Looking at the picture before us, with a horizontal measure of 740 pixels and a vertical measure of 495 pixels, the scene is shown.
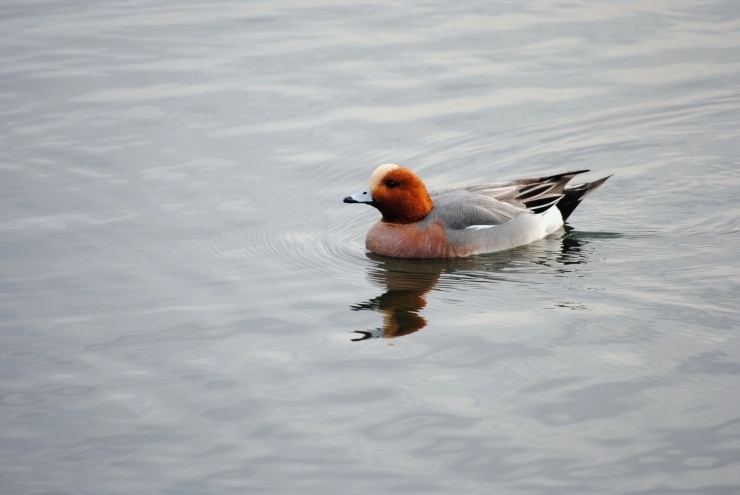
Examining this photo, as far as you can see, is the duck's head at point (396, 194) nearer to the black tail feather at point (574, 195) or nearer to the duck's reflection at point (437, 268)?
the duck's reflection at point (437, 268)

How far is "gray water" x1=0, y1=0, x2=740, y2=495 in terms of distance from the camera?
618cm

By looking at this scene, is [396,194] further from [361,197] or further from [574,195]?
[574,195]

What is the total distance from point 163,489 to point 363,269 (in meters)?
3.88

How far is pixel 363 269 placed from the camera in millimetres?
9430

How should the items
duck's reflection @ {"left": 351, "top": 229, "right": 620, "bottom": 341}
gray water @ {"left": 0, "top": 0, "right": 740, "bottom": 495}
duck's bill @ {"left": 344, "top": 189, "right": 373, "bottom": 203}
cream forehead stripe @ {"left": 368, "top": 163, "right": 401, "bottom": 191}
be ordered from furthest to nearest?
cream forehead stripe @ {"left": 368, "top": 163, "right": 401, "bottom": 191}
duck's bill @ {"left": 344, "top": 189, "right": 373, "bottom": 203}
duck's reflection @ {"left": 351, "top": 229, "right": 620, "bottom": 341}
gray water @ {"left": 0, "top": 0, "right": 740, "bottom": 495}

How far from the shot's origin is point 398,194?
32.1 ft

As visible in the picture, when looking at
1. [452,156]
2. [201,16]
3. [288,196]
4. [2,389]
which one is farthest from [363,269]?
[201,16]

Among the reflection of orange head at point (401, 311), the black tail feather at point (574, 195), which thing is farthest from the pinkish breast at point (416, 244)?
the black tail feather at point (574, 195)

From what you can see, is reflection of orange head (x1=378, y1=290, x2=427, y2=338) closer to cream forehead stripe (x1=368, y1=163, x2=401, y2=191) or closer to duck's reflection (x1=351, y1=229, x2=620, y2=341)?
duck's reflection (x1=351, y1=229, x2=620, y2=341)

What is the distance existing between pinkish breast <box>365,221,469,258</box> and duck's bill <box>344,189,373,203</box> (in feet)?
1.27

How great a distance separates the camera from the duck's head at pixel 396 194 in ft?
31.9

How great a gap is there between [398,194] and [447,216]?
51cm

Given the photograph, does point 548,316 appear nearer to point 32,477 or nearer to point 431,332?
point 431,332

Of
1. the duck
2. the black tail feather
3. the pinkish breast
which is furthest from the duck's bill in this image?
the black tail feather
